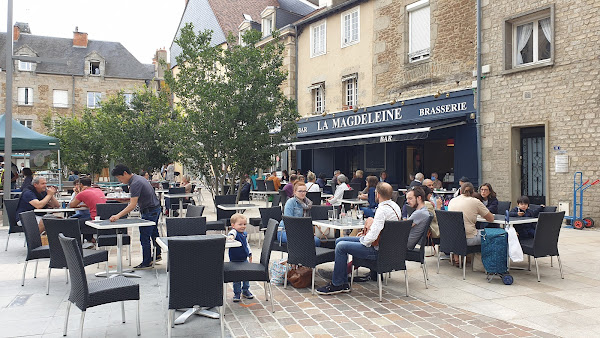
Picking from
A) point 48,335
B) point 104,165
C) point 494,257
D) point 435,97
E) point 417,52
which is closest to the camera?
point 48,335

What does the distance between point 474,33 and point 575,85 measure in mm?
3225

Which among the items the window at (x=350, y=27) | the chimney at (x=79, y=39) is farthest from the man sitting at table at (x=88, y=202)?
the chimney at (x=79, y=39)

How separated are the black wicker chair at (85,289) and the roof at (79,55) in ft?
116

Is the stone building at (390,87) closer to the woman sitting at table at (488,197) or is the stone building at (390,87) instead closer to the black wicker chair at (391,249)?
the woman sitting at table at (488,197)

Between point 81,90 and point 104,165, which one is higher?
point 81,90

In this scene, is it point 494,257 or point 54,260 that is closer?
point 54,260

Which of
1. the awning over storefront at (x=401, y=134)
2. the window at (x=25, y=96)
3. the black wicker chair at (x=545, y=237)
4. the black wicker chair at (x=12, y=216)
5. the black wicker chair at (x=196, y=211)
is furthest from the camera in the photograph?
the window at (x=25, y=96)

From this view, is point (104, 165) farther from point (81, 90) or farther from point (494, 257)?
point (81, 90)

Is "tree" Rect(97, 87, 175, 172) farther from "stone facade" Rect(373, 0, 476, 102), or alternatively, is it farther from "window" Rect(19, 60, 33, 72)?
"window" Rect(19, 60, 33, 72)

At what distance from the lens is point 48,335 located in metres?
3.95

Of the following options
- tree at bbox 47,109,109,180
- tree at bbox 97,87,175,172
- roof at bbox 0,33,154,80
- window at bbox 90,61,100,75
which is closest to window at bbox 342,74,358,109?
tree at bbox 97,87,175,172

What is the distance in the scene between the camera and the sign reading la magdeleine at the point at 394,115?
13.2m

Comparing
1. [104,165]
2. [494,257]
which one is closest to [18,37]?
[104,165]

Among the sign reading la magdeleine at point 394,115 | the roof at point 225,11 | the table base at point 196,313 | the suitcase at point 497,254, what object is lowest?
the table base at point 196,313
